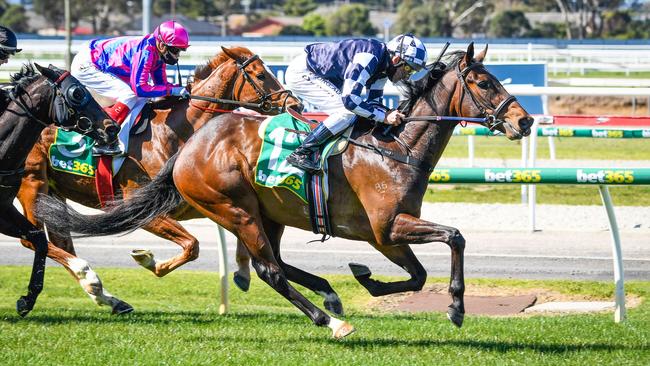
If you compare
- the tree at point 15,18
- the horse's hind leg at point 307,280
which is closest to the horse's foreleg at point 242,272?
the horse's hind leg at point 307,280

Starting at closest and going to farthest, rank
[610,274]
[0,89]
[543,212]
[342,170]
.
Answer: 1. [342,170]
2. [0,89]
3. [610,274]
4. [543,212]

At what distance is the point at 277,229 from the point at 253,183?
0.54 metres

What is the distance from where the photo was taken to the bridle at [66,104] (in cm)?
662

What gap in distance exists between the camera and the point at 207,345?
19.5 ft

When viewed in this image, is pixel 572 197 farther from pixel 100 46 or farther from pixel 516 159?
pixel 100 46

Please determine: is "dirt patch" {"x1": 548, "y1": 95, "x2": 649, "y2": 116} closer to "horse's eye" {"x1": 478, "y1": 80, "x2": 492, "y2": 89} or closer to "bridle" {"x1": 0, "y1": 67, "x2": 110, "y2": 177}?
"horse's eye" {"x1": 478, "y1": 80, "x2": 492, "y2": 89}

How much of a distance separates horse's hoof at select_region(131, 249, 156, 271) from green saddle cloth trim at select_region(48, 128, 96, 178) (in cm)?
72

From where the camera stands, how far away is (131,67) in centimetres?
810

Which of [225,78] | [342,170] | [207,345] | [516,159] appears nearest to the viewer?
[207,345]

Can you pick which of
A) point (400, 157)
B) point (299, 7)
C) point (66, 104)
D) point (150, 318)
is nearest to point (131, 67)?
point (66, 104)

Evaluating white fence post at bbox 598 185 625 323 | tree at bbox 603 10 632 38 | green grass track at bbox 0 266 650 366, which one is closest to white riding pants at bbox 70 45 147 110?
green grass track at bbox 0 266 650 366

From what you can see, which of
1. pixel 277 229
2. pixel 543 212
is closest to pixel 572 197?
pixel 543 212

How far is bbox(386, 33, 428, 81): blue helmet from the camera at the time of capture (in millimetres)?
6262

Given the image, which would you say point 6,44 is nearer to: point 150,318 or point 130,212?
point 130,212
